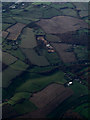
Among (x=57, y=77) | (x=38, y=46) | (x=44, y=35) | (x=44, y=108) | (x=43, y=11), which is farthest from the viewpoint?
(x=43, y=11)

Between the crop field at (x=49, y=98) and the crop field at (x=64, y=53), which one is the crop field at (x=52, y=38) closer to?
the crop field at (x=64, y=53)

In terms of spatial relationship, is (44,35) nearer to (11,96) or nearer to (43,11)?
(43,11)

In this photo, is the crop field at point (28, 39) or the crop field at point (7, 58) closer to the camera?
the crop field at point (7, 58)

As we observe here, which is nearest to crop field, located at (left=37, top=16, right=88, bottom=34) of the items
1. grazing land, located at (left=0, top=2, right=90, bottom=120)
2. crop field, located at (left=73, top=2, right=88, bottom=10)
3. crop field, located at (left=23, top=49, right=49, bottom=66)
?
grazing land, located at (left=0, top=2, right=90, bottom=120)

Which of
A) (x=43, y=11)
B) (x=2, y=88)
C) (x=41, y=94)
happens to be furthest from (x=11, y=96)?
(x=43, y=11)

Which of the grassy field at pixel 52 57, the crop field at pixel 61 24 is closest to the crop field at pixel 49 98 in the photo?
the grassy field at pixel 52 57

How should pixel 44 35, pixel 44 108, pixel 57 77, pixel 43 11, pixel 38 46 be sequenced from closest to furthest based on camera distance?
pixel 44 108
pixel 57 77
pixel 38 46
pixel 44 35
pixel 43 11

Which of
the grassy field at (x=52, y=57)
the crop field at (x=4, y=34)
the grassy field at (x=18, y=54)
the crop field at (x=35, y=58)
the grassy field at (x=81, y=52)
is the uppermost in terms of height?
the crop field at (x=4, y=34)
